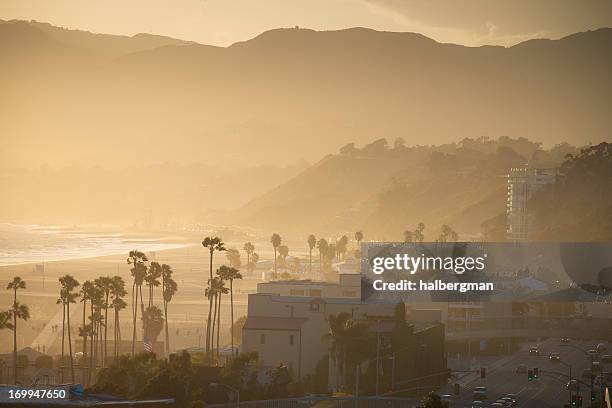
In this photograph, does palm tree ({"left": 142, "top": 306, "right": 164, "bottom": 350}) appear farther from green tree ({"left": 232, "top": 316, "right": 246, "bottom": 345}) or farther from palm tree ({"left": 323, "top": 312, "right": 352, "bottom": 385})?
palm tree ({"left": 323, "top": 312, "right": 352, "bottom": 385})

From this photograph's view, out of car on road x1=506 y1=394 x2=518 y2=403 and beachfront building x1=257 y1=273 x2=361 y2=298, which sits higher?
beachfront building x1=257 y1=273 x2=361 y2=298

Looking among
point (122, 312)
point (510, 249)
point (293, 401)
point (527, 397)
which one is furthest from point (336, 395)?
point (510, 249)

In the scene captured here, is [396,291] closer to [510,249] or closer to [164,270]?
[164,270]

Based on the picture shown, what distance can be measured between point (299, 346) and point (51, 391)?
3626 cm

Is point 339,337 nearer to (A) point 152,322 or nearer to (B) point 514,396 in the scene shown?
(B) point 514,396

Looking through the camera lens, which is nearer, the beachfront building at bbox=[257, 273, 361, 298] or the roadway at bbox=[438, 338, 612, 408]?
the roadway at bbox=[438, 338, 612, 408]

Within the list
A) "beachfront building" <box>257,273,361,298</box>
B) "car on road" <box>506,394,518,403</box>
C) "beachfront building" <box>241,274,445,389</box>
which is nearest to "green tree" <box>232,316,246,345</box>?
"beachfront building" <box>257,273,361,298</box>

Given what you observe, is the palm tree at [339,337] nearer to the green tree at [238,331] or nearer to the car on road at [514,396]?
the car on road at [514,396]

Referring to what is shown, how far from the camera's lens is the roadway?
8975cm

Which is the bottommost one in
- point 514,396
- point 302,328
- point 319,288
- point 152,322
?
point 514,396

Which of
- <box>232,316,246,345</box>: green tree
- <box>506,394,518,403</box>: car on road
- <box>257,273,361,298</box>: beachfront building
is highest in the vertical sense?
<box>257,273,361,298</box>: beachfront building

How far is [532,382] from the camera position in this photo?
101 m

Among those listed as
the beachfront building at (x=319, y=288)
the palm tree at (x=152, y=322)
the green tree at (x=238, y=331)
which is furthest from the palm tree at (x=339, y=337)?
the green tree at (x=238, y=331)

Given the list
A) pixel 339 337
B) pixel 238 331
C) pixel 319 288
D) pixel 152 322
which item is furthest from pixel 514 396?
pixel 238 331
